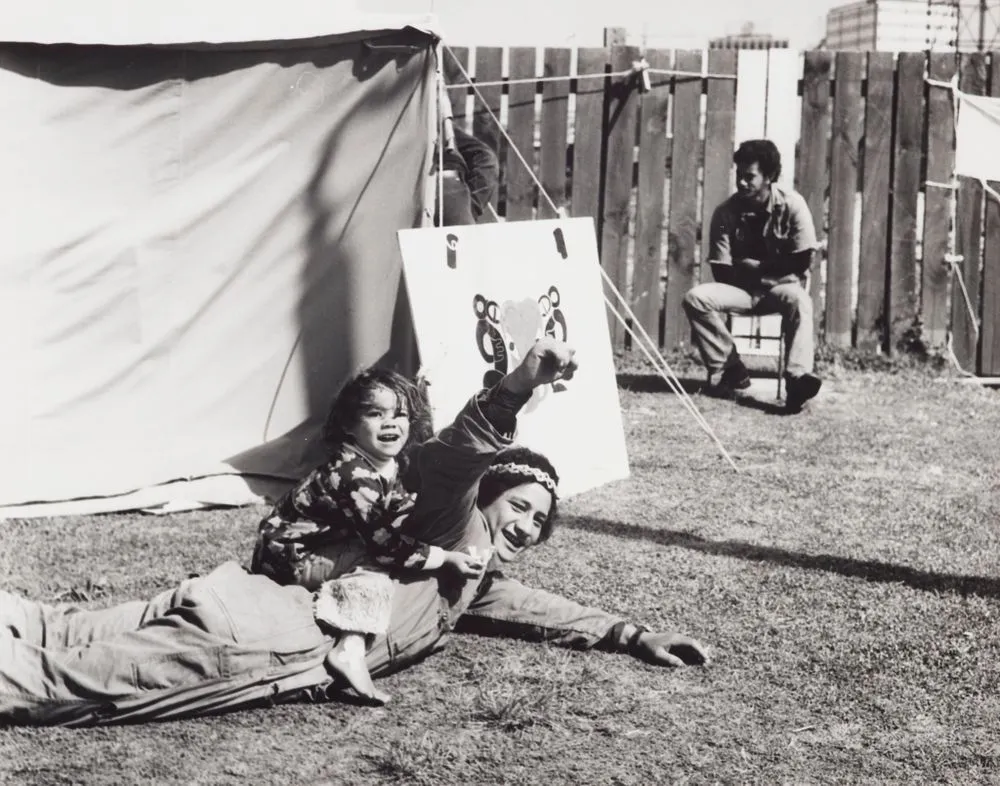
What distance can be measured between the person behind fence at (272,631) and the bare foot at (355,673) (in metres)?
0.03

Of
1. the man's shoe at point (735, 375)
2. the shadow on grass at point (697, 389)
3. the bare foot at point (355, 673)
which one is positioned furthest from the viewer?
the man's shoe at point (735, 375)

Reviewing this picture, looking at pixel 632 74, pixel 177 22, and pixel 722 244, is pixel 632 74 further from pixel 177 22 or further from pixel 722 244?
pixel 177 22

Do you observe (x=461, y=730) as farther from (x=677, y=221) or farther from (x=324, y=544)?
(x=677, y=221)

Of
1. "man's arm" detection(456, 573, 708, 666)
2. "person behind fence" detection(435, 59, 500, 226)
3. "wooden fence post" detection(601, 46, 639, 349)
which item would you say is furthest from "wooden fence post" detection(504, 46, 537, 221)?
"man's arm" detection(456, 573, 708, 666)

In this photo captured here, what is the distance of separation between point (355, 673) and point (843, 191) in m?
6.75

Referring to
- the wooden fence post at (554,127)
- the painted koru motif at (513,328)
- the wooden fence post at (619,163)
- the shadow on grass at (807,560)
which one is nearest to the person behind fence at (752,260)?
the wooden fence post at (619,163)

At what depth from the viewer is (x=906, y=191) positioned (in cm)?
946

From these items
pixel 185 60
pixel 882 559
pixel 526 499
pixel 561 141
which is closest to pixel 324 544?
pixel 526 499

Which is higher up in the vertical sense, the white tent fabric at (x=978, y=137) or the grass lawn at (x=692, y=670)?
the white tent fabric at (x=978, y=137)

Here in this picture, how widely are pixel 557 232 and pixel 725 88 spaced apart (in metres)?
3.54

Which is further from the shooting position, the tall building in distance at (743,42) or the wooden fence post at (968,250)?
the tall building in distance at (743,42)

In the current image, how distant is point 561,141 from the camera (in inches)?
375

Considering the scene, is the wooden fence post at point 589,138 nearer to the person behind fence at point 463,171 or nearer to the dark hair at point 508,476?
the person behind fence at point 463,171

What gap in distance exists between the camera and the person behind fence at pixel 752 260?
841 centimetres
